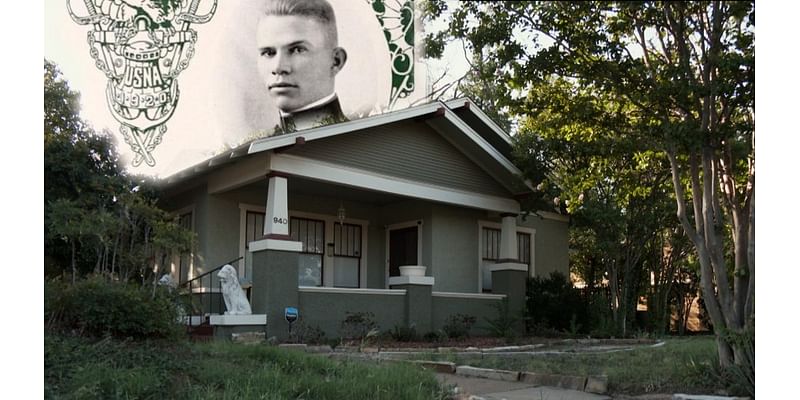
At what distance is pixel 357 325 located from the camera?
12.4 metres

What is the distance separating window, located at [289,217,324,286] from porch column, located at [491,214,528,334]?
3.53 m

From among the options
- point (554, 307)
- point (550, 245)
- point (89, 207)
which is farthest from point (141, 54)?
point (550, 245)

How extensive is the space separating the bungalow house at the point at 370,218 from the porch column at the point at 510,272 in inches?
0.9

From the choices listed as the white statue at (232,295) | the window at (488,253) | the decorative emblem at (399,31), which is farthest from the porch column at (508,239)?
the white statue at (232,295)

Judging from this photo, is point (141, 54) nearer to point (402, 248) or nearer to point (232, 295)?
point (232, 295)

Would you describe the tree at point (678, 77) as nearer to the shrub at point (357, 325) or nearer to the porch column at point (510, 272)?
the shrub at point (357, 325)

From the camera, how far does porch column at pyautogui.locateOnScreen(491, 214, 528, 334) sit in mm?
14711

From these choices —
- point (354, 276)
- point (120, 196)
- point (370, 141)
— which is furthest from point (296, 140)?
point (354, 276)

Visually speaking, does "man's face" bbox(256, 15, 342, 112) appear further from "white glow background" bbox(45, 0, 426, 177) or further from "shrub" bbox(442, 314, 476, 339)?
"shrub" bbox(442, 314, 476, 339)

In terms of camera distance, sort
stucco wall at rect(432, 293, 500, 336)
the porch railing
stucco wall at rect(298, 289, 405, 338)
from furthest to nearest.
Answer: stucco wall at rect(432, 293, 500, 336) < the porch railing < stucco wall at rect(298, 289, 405, 338)

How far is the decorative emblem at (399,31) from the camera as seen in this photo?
42.4ft

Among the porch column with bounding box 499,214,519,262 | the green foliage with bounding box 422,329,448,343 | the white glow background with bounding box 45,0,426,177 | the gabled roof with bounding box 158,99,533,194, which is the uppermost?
the white glow background with bounding box 45,0,426,177

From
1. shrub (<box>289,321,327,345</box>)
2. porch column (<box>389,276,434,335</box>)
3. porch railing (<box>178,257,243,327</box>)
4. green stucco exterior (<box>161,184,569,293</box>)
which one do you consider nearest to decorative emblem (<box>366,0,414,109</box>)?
green stucco exterior (<box>161,184,569,293</box>)

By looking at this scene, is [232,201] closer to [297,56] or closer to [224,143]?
[297,56]
